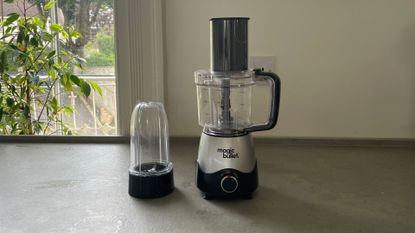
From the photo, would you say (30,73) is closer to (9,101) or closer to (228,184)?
(9,101)

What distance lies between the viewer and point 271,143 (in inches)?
57.7

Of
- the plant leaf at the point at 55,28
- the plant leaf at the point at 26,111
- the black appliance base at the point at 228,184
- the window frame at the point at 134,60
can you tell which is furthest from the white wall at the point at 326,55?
the plant leaf at the point at 26,111

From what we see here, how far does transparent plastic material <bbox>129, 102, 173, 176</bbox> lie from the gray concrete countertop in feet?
0.24

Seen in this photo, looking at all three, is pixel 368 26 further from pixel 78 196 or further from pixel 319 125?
pixel 78 196

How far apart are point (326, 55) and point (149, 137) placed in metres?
0.65

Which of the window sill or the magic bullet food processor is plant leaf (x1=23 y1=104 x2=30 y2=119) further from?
the magic bullet food processor

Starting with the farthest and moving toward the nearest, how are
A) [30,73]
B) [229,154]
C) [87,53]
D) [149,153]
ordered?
[87,53]
[30,73]
[149,153]
[229,154]

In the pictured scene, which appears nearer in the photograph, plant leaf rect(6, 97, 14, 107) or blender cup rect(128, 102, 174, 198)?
blender cup rect(128, 102, 174, 198)

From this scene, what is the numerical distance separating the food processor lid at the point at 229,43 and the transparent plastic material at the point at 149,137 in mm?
235

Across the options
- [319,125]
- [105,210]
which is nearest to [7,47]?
[105,210]

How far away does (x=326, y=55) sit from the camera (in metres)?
1.42

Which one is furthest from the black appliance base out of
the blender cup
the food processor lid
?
the food processor lid

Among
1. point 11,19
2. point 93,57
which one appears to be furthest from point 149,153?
point 93,57

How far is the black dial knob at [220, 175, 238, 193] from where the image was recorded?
3.14 feet
